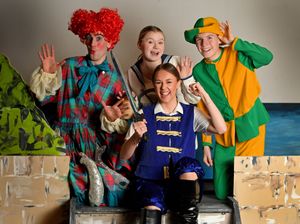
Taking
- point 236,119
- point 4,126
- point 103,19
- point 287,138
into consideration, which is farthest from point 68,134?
point 287,138

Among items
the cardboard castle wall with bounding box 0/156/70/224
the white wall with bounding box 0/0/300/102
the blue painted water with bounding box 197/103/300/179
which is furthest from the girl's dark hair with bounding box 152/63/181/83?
the blue painted water with bounding box 197/103/300/179

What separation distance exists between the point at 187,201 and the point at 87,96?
521 mm

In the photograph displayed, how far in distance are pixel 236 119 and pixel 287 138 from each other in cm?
63

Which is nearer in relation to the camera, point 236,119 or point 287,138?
point 236,119

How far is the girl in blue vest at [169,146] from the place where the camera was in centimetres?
219

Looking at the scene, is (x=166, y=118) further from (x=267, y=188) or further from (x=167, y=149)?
(x=267, y=188)

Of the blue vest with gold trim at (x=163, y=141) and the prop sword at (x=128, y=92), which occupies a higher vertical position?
the prop sword at (x=128, y=92)

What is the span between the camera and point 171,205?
88.8 inches

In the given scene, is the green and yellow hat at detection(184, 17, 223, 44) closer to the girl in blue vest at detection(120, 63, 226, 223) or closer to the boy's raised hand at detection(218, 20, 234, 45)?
the boy's raised hand at detection(218, 20, 234, 45)

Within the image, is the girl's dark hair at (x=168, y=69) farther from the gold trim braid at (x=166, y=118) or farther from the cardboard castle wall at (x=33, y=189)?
the cardboard castle wall at (x=33, y=189)

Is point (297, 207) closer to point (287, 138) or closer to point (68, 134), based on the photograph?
point (287, 138)

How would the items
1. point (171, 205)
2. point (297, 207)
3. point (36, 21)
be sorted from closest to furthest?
point (171, 205)
point (297, 207)
point (36, 21)

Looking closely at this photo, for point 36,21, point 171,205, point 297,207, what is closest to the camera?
point 171,205

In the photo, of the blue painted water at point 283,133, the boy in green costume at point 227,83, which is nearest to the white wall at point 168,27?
the blue painted water at point 283,133
